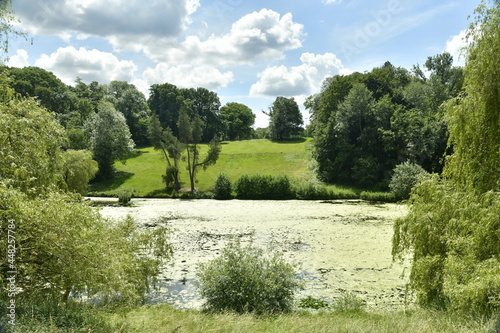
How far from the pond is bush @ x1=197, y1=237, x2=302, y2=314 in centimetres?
86

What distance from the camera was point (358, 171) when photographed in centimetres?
3769

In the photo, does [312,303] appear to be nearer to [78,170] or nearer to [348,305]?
[348,305]

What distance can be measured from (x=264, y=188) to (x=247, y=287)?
27.8m

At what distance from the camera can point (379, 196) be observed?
3341cm

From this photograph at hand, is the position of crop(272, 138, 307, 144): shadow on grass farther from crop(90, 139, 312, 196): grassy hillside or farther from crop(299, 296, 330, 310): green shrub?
crop(299, 296, 330, 310): green shrub

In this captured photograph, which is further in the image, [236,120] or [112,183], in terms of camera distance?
[236,120]

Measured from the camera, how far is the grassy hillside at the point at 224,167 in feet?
136

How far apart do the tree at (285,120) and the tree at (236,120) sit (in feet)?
38.3

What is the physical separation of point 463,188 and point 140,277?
9.67 m

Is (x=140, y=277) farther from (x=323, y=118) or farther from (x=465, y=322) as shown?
(x=323, y=118)

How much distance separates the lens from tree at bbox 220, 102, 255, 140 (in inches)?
3140

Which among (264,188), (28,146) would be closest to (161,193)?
(264,188)

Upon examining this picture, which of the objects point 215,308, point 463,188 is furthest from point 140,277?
point 463,188

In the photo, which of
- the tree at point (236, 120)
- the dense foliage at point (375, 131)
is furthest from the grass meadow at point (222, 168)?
the tree at point (236, 120)
